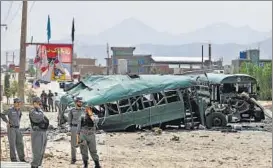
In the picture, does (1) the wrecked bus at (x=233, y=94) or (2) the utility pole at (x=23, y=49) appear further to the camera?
(2) the utility pole at (x=23, y=49)

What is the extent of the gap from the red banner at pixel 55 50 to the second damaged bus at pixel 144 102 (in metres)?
10.2

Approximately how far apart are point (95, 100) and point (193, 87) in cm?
443

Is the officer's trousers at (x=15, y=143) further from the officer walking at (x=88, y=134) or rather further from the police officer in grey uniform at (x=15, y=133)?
the officer walking at (x=88, y=134)

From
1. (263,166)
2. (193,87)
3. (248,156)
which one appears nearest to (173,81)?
(193,87)

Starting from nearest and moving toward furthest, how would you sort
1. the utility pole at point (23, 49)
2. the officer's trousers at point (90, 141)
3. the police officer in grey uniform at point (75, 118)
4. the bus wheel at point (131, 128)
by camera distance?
the officer's trousers at point (90, 141)
the police officer in grey uniform at point (75, 118)
the bus wheel at point (131, 128)
the utility pole at point (23, 49)

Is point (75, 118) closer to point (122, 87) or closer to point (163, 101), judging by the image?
point (122, 87)

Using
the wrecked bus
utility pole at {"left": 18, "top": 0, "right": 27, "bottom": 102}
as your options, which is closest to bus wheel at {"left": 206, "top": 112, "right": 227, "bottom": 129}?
the wrecked bus

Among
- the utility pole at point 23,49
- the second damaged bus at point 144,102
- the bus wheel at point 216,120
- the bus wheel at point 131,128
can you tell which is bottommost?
the bus wheel at point 131,128

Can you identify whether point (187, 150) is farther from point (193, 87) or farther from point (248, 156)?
point (193, 87)

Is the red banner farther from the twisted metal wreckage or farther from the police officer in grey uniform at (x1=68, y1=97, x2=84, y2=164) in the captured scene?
the police officer in grey uniform at (x1=68, y1=97, x2=84, y2=164)

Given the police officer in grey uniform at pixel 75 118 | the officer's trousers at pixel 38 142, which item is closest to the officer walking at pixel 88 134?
the police officer in grey uniform at pixel 75 118

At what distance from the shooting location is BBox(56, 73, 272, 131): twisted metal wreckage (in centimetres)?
2317

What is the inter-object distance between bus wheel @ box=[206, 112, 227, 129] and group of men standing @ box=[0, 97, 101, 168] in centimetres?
1114

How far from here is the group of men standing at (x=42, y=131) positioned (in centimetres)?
1191
